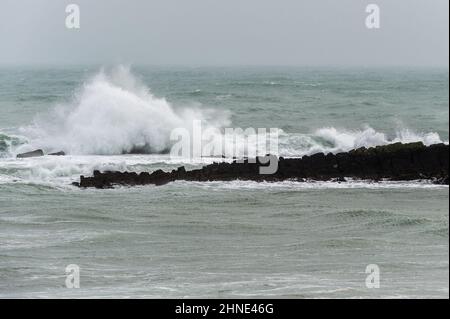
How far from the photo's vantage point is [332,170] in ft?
61.8

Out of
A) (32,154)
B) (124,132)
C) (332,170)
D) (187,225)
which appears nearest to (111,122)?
(124,132)

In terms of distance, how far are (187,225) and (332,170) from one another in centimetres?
581

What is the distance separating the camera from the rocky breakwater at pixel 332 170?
18.4 meters

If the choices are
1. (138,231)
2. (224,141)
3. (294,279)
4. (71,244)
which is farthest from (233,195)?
(224,141)

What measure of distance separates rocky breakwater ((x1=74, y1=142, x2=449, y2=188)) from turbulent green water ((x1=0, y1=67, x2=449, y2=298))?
42 cm

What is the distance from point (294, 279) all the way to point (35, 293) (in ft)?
9.12

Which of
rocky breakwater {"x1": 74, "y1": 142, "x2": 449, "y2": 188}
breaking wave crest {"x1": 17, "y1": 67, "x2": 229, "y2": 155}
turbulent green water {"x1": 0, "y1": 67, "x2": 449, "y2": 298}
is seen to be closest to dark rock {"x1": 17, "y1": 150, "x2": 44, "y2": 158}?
turbulent green water {"x1": 0, "y1": 67, "x2": 449, "y2": 298}

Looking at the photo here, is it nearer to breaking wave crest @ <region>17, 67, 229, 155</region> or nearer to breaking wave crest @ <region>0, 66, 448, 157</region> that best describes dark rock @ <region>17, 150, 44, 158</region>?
breaking wave crest @ <region>0, 66, 448, 157</region>

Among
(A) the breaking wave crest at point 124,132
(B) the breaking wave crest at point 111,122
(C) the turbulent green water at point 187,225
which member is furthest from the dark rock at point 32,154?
(B) the breaking wave crest at point 111,122

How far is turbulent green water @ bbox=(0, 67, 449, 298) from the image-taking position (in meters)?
9.79

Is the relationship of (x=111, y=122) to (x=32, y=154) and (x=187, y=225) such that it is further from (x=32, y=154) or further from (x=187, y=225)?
(x=187, y=225)

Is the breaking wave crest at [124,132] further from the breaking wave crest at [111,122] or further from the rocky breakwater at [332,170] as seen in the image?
the rocky breakwater at [332,170]

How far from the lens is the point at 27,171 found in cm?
2086
